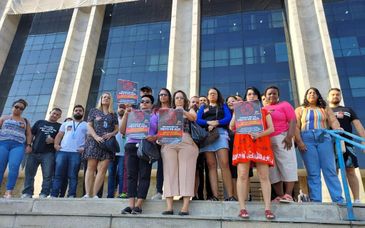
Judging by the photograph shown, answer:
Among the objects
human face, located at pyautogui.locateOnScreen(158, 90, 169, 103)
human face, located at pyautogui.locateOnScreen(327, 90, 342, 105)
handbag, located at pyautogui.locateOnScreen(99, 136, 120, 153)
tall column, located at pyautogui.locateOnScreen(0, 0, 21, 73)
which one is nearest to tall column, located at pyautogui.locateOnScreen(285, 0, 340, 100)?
human face, located at pyautogui.locateOnScreen(327, 90, 342, 105)

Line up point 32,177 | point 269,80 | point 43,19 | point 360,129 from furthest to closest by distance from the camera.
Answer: point 43,19
point 269,80
point 32,177
point 360,129

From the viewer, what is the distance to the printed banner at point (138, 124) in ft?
15.0

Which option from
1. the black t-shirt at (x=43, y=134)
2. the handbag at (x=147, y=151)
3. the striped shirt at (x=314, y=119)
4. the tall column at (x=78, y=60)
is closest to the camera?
the handbag at (x=147, y=151)

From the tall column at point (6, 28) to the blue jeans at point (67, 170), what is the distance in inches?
751

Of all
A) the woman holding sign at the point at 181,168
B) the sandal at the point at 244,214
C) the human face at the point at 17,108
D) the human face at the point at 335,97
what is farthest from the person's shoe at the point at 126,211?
the human face at the point at 335,97

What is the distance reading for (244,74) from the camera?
18.6m

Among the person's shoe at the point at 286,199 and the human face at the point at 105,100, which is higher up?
the human face at the point at 105,100

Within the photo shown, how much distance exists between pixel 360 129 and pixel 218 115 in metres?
2.74

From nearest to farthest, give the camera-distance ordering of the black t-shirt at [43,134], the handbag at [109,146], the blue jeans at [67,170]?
the handbag at [109,146]
the blue jeans at [67,170]
the black t-shirt at [43,134]

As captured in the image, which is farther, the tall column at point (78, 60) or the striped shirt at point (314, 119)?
the tall column at point (78, 60)

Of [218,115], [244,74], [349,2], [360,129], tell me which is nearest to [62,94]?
[244,74]

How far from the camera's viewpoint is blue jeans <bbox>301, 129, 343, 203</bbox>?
15.7 feet

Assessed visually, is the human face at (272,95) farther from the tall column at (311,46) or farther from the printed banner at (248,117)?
the tall column at (311,46)

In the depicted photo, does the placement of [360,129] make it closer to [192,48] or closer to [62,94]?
[192,48]
